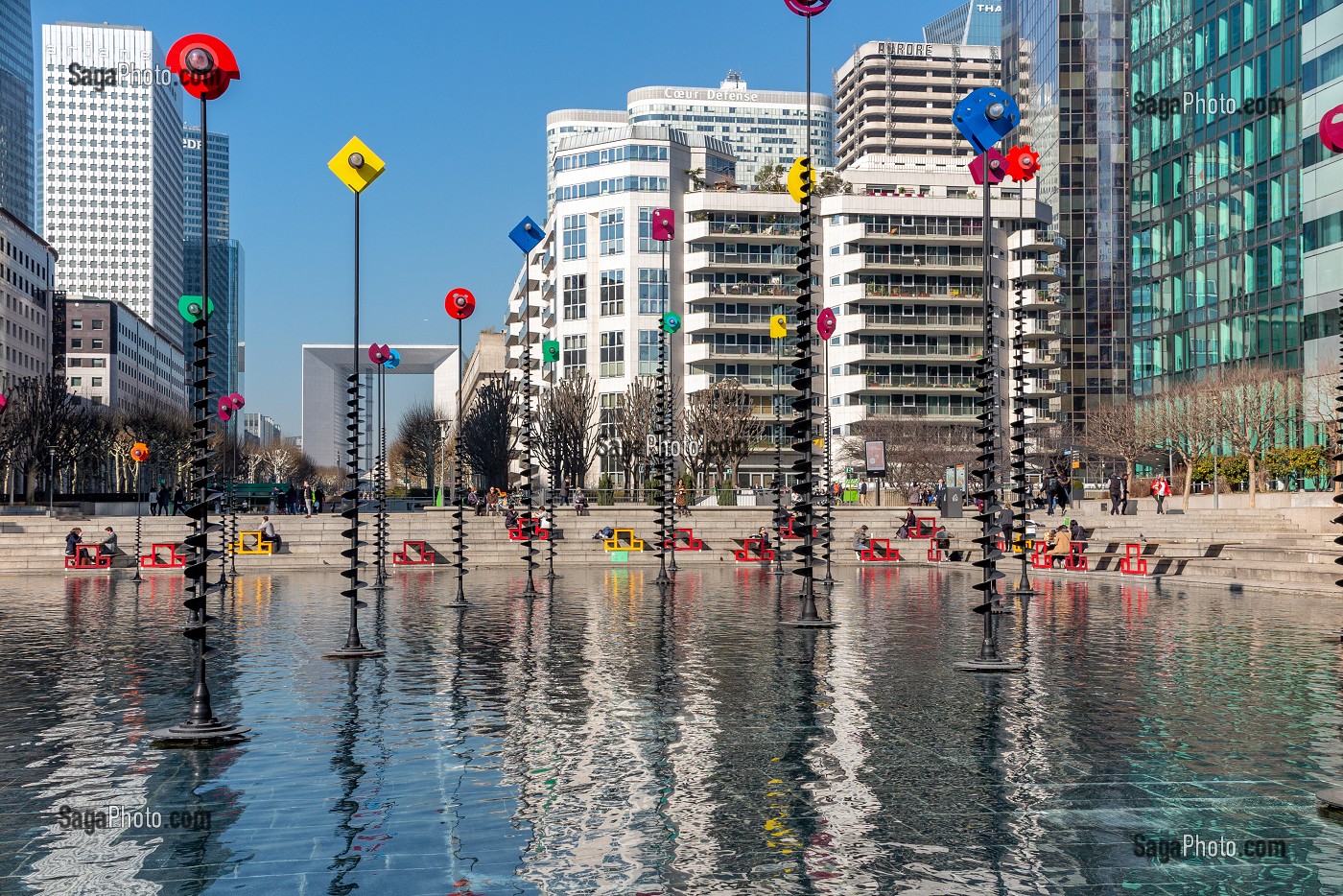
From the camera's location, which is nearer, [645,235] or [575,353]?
[645,235]

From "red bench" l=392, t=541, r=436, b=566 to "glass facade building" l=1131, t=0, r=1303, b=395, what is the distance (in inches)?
1914

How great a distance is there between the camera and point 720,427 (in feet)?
254

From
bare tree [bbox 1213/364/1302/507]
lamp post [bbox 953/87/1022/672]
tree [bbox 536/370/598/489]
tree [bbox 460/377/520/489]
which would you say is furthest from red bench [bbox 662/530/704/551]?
tree [bbox 460/377/520/489]

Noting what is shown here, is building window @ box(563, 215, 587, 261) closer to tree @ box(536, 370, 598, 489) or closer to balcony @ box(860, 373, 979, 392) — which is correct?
tree @ box(536, 370, 598, 489)

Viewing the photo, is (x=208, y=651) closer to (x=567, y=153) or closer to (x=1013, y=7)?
(x=567, y=153)

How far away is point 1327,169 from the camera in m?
58.9

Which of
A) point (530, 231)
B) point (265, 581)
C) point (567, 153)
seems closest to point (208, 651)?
point (530, 231)

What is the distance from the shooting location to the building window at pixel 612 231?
10588 centimetres

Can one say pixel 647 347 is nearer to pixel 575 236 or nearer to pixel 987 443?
pixel 575 236

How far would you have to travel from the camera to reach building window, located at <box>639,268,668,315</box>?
10531 centimetres

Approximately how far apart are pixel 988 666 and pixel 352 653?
29.0ft

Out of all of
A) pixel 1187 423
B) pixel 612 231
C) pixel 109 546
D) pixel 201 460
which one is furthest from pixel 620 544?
pixel 612 231

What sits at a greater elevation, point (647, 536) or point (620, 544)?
point (647, 536)

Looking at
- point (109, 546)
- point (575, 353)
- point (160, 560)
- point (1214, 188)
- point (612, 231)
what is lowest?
point (160, 560)
